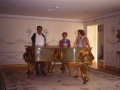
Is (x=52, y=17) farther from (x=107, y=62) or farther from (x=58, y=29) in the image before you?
(x=107, y=62)

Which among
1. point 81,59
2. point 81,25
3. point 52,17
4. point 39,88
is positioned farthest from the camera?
point 81,25

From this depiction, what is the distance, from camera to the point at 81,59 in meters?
3.89

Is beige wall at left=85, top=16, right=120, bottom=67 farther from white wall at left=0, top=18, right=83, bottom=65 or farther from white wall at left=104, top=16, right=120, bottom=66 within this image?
white wall at left=0, top=18, right=83, bottom=65

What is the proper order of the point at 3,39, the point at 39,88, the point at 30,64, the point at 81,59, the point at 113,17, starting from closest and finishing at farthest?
the point at 39,88 → the point at 81,59 → the point at 30,64 → the point at 113,17 → the point at 3,39

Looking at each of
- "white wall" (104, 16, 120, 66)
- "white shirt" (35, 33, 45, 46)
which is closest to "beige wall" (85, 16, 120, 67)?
"white wall" (104, 16, 120, 66)

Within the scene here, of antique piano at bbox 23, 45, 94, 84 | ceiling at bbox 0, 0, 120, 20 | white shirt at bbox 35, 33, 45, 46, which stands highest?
ceiling at bbox 0, 0, 120, 20

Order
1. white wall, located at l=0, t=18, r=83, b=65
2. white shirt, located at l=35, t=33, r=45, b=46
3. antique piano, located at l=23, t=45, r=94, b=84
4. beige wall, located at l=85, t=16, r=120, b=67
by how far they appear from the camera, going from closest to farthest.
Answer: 1. antique piano, located at l=23, t=45, r=94, b=84
2. white shirt, located at l=35, t=33, r=45, b=46
3. beige wall, located at l=85, t=16, r=120, b=67
4. white wall, located at l=0, t=18, r=83, b=65

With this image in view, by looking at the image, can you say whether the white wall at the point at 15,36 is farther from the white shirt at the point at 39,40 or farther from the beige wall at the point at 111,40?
the white shirt at the point at 39,40

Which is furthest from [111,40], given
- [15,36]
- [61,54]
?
[15,36]

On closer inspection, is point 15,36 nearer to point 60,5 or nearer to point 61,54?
point 60,5

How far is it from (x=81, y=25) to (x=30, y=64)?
4.87 meters

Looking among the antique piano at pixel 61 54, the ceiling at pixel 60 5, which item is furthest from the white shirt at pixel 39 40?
the ceiling at pixel 60 5

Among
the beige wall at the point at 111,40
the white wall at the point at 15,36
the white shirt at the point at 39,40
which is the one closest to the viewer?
the white shirt at the point at 39,40

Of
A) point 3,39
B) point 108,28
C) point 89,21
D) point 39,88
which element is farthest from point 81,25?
point 39,88
